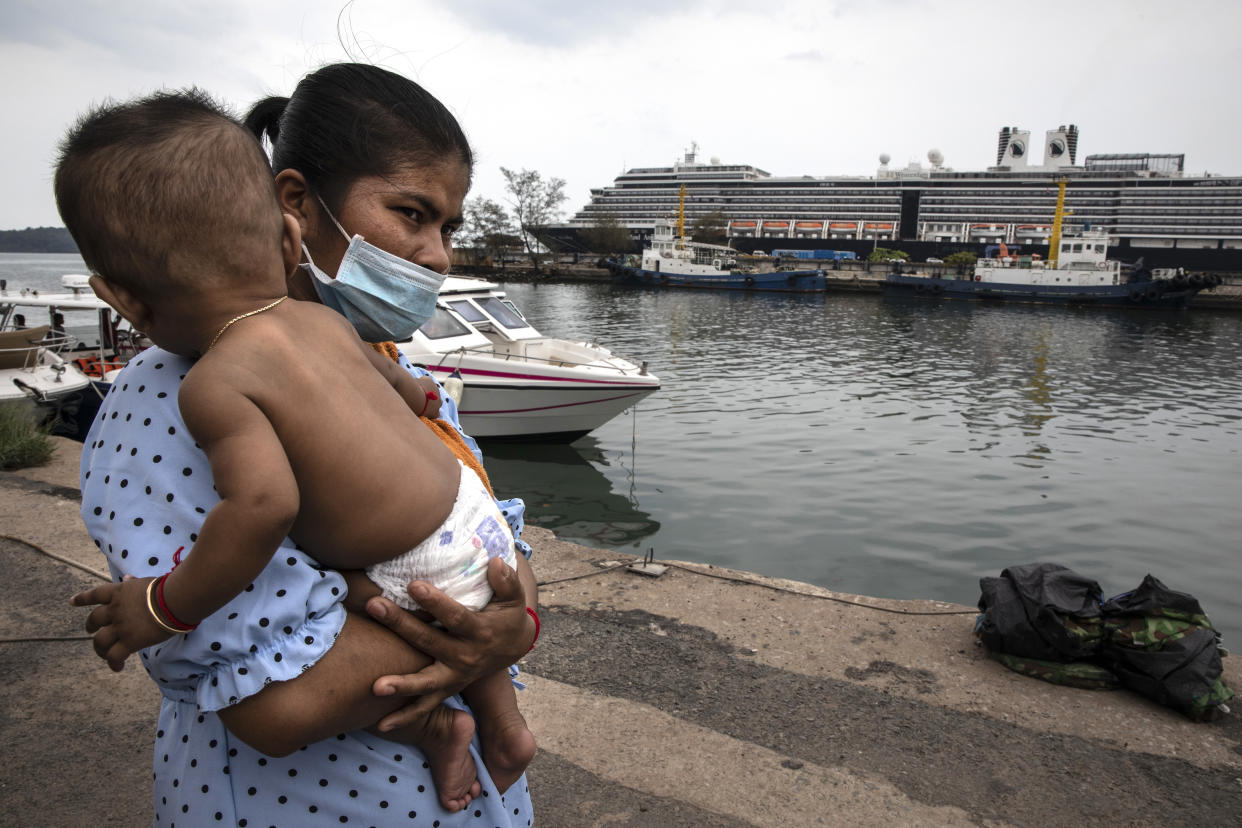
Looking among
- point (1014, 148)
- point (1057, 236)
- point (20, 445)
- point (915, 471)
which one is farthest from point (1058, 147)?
point (20, 445)

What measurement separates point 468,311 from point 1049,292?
1374 inches

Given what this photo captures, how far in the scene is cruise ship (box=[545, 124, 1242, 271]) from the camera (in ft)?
224

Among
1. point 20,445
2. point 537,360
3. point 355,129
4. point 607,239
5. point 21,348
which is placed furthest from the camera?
point 607,239

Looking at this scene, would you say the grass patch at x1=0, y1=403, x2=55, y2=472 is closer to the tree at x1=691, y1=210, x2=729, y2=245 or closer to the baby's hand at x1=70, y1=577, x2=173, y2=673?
the baby's hand at x1=70, y1=577, x2=173, y2=673

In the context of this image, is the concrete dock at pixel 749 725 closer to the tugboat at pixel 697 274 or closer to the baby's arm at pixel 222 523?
the baby's arm at pixel 222 523

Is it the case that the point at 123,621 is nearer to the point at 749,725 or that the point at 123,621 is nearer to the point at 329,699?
the point at 329,699

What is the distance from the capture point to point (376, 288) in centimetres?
122

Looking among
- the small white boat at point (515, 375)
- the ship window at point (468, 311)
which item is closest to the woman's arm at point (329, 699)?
the small white boat at point (515, 375)

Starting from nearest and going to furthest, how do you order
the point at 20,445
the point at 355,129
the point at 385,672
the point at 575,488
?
the point at 385,672
the point at 355,129
the point at 20,445
the point at 575,488

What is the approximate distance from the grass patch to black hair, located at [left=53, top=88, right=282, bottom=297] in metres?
6.48

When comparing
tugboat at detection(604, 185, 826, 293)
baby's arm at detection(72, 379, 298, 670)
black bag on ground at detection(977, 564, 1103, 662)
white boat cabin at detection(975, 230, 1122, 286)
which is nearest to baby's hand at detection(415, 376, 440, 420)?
baby's arm at detection(72, 379, 298, 670)

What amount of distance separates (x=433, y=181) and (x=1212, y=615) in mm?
7049

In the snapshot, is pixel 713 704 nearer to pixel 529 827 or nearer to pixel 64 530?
pixel 529 827

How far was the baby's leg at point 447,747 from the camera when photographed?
106cm
